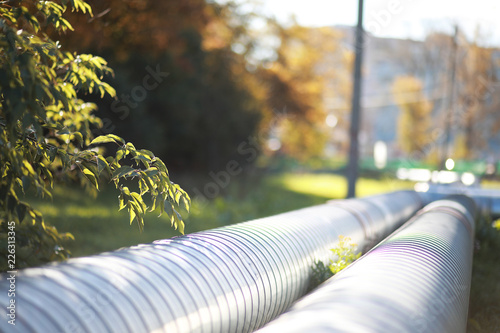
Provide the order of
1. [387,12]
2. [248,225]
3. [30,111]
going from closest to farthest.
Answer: [30,111] < [248,225] < [387,12]

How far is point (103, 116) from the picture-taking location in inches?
580

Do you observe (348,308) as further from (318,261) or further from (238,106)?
(238,106)

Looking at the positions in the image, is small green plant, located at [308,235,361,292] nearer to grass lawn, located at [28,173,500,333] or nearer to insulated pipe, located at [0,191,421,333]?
insulated pipe, located at [0,191,421,333]

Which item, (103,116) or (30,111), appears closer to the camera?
(30,111)

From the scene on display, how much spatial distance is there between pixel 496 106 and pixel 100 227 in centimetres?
3529

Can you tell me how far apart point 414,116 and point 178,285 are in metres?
50.0

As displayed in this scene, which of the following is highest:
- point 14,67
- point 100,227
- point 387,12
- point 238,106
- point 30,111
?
point 387,12

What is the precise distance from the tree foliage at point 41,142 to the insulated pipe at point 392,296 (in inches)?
45.7

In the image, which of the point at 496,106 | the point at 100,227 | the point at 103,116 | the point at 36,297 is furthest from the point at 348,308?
the point at 496,106

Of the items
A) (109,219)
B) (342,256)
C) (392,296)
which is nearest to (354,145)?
(109,219)

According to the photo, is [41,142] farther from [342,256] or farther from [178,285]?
[342,256]

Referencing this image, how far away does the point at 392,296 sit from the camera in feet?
7.27

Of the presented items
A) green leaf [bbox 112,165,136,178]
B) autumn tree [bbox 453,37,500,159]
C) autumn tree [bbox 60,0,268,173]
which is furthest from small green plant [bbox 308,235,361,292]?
autumn tree [bbox 453,37,500,159]

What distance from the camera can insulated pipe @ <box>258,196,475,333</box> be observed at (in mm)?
1967
